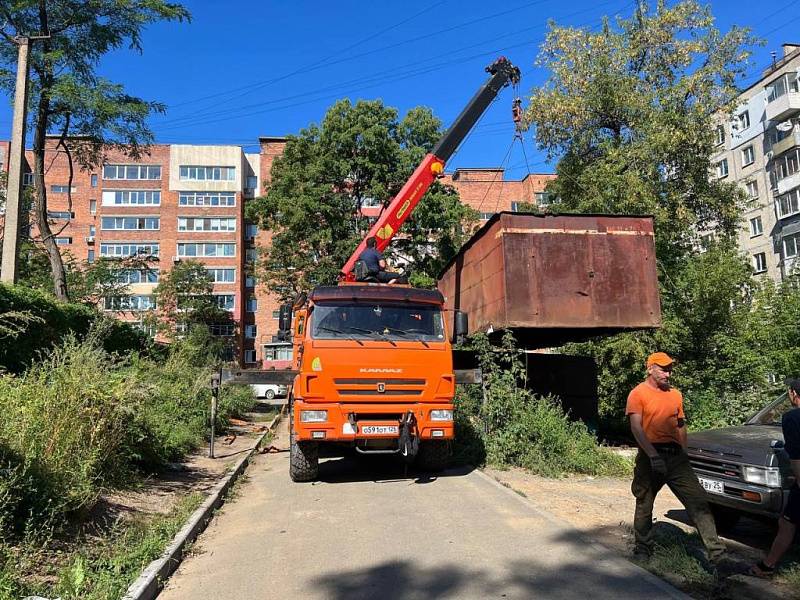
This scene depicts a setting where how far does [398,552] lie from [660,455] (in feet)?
8.29

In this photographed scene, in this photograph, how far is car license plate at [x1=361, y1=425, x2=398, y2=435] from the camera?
862 centimetres

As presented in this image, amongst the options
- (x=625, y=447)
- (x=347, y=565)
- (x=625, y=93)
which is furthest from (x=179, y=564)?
(x=625, y=93)

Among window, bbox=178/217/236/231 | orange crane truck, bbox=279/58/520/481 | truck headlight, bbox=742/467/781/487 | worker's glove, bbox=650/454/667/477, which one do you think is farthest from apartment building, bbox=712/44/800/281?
window, bbox=178/217/236/231

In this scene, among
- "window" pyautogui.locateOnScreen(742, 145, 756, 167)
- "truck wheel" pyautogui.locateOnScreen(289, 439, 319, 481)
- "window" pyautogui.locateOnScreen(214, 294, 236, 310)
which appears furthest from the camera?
"window" pyautogui.locateOnScreen(214, 294, 236, 310)

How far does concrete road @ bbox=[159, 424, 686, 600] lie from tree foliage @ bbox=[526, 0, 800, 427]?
426 inches

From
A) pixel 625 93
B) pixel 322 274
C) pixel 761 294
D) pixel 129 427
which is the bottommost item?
pixel 129 427

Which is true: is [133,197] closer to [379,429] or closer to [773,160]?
[773,160]

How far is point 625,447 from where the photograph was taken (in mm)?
14188

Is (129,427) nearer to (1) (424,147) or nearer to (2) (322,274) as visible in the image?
(2) (322,274)

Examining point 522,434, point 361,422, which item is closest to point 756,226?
point 522,434

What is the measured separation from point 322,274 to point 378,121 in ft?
25.4

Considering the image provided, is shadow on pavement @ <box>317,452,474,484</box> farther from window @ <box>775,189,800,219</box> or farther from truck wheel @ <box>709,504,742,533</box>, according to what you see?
window @ <box>775,189,800,219</box>

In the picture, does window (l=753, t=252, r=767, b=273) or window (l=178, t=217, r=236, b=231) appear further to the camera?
window (l=178, t=217, r=236, b=231)

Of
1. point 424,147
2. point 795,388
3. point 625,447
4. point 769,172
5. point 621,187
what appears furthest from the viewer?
point 769,172
